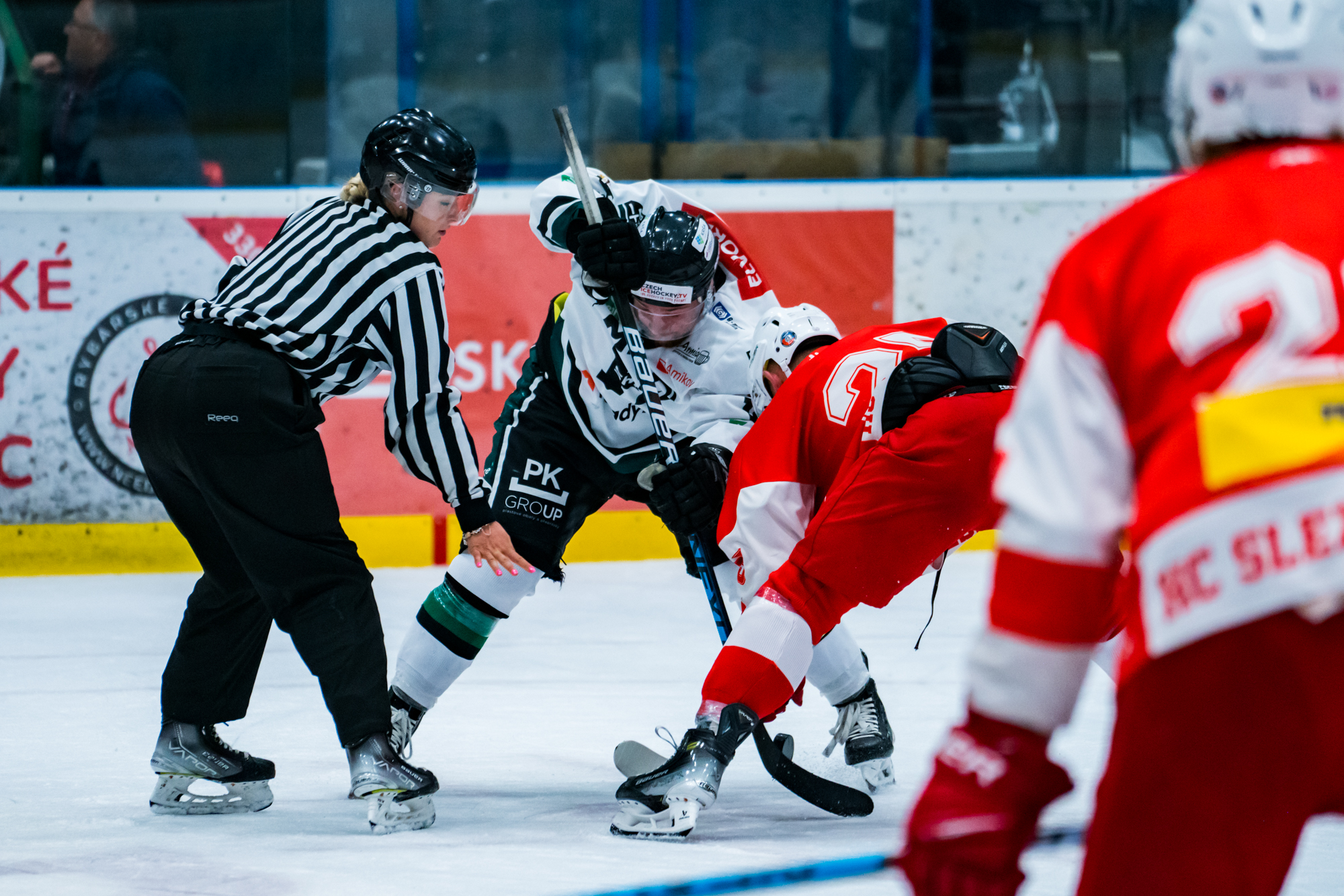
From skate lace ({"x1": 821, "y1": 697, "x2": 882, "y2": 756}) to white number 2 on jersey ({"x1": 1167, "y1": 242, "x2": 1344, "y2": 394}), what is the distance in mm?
1652

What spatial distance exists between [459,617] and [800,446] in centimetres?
73

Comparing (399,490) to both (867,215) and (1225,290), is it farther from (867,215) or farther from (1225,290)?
(1225,290)

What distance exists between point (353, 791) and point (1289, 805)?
5.10ft

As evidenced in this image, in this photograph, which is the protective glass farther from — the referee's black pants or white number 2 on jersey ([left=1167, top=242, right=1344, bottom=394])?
white number 2 on jersey ([left=1167, top=242, right=1344, bottom=394])

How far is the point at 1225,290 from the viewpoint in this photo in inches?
34.1

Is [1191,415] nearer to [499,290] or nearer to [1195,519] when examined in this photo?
[1195,519]

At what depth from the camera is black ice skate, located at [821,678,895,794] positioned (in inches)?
95.2

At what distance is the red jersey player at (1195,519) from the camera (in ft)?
2.83

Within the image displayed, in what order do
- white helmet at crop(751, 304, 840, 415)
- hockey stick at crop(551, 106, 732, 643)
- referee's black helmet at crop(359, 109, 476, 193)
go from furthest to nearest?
hockey stick at crop(551, 106, 732, 643) → white helmet at crop(751, 304, 840, 415) → referee's black helmet at crop(359, 109, 476, 193)

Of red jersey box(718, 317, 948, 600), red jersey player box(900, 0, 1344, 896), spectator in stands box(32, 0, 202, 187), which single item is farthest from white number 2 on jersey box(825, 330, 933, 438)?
spectator in stands box(32, 0, 202, 187)

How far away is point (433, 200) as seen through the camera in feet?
7.28

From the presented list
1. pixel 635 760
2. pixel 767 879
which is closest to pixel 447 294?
pixel 635 760

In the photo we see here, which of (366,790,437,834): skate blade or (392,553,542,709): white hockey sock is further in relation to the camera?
(392,553,542,709): white hockey sock

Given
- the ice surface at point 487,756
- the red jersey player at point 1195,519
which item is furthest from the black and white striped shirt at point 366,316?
the red jersey player at point 1195,519
